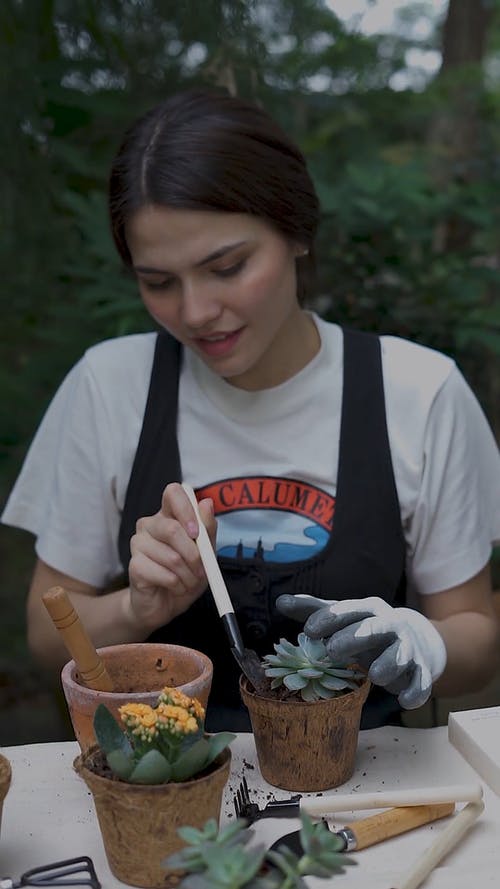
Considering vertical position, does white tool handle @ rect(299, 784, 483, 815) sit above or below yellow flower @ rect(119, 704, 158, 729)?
below

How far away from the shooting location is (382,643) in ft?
3.51

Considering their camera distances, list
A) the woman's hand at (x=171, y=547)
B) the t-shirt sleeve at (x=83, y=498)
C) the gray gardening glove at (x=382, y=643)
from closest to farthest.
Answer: the gray gardening glove at (x=382, y=643) < the woman's hand at (x=171, y=547) < the t-shirt sleeve at (x=83, y=498)

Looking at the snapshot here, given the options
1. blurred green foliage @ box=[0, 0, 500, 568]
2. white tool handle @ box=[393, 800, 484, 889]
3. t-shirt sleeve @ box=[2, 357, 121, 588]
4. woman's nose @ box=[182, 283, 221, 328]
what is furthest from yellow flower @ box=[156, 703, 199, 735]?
blurred green foliage @ box=[0, 0, 500, 568]

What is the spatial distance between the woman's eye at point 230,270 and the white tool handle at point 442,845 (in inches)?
30.0

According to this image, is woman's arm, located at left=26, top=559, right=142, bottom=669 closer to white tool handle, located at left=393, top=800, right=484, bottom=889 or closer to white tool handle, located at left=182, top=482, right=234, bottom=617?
white tool handle, located at left=182, top=482, right=234, bottom=617

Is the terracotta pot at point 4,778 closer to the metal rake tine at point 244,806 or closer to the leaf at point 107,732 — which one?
the leaf at point 107,732

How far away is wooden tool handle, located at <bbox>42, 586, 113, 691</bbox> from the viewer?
0.97m

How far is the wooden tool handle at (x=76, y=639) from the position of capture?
973mm

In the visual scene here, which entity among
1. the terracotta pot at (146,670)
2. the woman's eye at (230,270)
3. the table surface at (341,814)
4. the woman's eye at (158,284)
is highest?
the woman's eye at (230,270)

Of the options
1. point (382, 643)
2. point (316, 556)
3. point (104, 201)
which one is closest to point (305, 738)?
point (382, 643)

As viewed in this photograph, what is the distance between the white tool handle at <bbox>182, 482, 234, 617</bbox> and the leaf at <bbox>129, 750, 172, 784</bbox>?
0.28m

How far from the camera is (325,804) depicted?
921 mm

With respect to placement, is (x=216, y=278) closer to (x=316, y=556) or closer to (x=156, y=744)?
(x=316, y=556)

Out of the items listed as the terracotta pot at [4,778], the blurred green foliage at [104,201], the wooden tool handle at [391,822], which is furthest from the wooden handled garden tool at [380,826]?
the blurred green foliage at [104,201]
